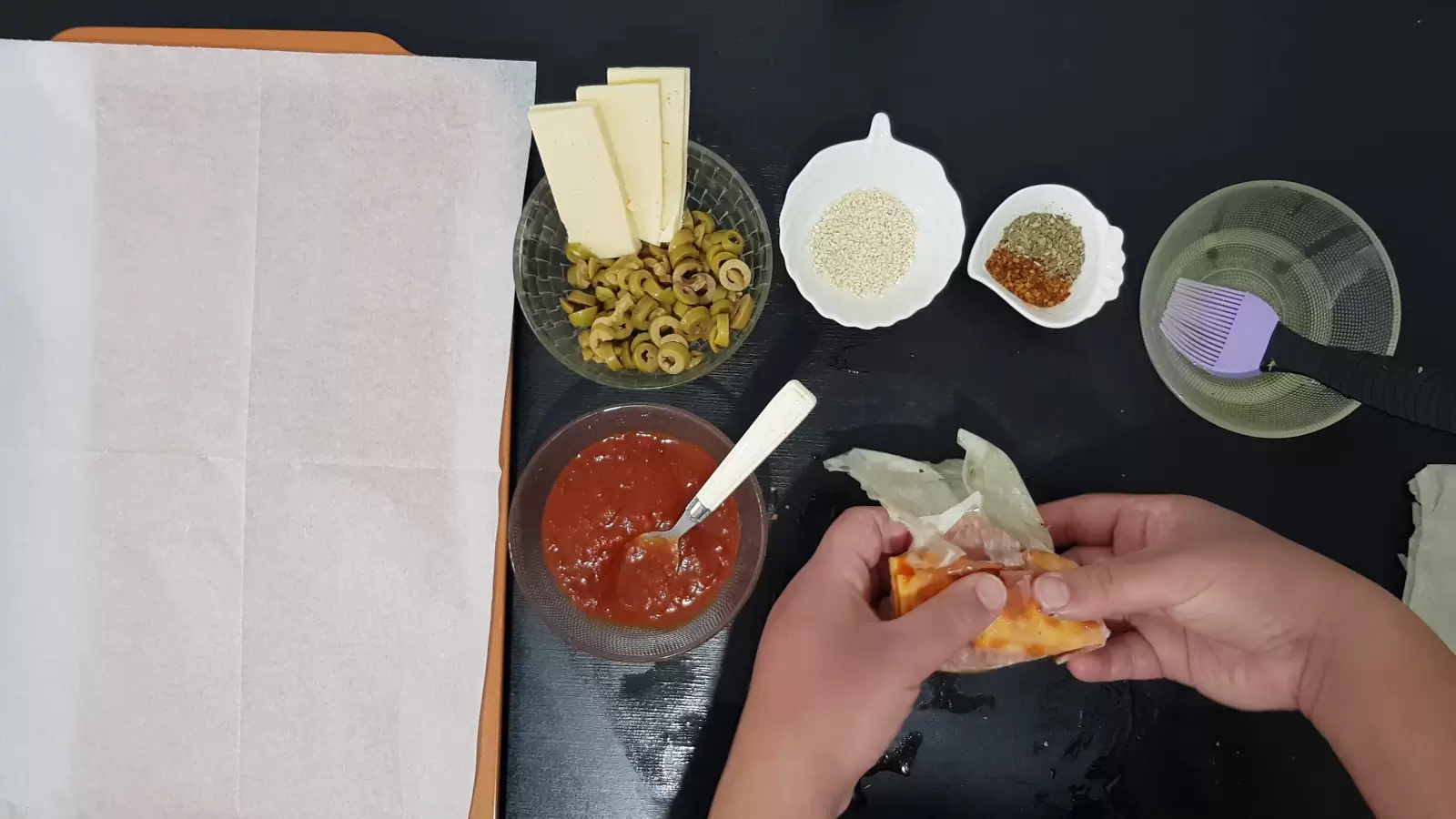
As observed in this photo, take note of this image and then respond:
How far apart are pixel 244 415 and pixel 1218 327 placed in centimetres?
134

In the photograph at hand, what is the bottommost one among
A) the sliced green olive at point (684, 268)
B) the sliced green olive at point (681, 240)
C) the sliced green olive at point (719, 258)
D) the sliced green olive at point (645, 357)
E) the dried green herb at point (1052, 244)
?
the sliced green olive at point (645, 357)

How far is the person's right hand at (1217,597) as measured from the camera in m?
0.90

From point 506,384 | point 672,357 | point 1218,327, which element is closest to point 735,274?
point 672,357

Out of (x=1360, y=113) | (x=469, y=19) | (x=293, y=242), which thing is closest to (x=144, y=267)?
(x=293, y=242)

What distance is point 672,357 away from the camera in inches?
41.3

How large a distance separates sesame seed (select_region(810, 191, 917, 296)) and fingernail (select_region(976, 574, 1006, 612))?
1.41 feet

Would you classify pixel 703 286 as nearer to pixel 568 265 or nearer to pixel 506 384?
pixel 568 265

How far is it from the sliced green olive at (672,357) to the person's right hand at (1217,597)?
49 centimetres

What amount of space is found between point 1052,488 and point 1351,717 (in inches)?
16.0

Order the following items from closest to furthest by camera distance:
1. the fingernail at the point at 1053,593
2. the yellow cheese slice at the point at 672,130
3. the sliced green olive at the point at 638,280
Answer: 1. the fingernail at the point at 1053,593
2. the yellow cheese slice at the point at 672,130
3. the sliced green olive at the point at 638,280

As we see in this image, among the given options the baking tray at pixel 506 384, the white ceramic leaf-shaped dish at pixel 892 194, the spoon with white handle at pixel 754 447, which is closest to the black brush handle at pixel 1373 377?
the white ceramic leaf-shaped dish at pixel 892 194

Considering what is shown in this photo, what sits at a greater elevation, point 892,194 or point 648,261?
point 892,194

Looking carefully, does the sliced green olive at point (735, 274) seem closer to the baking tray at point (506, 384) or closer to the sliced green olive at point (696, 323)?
the sliced green olive at point (696, 323)

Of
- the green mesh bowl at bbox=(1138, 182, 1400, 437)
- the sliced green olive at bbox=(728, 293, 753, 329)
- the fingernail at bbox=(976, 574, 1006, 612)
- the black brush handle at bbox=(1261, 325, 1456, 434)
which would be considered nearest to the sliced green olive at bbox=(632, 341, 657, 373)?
the sliced green olive at bbox=(728, 293, 753, 329)
